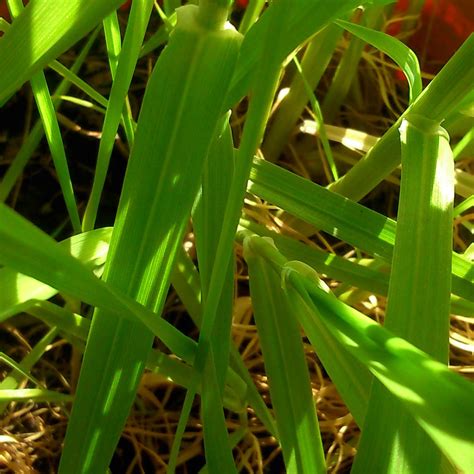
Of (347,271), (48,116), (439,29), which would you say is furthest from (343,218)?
(439,29)

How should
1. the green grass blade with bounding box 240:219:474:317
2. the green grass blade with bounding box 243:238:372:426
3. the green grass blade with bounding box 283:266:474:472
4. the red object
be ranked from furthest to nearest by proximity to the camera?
the red object, the green grass blade with bounding box 240:219:474:317, the green grass blade with bounding box 243:238:372:426, the green grass blade with bounding box 283:266:474:472

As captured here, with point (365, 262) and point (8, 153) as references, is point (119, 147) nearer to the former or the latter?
point (8, 153)

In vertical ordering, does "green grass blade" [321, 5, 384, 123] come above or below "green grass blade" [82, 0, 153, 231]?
above

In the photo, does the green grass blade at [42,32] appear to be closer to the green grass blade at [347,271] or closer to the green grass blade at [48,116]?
the green grass blade at [48,116]

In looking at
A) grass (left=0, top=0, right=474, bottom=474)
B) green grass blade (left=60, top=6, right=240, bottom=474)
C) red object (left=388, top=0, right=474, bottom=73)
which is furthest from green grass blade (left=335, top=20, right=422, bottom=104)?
red object (left=388, top=0, right=474, bottom=73)

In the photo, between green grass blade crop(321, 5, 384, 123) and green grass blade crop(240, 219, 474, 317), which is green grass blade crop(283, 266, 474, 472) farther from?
green grass blade crop(321, 5, 384, 123)

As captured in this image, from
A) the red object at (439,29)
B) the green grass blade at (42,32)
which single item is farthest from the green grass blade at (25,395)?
the red object at (439,29)

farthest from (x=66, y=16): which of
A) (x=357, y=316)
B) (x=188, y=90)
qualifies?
(x=357, y=316)

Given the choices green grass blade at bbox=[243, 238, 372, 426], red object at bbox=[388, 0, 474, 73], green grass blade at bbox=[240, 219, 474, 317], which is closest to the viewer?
green grass blade at bbox=[243, 238, 372, 426]
